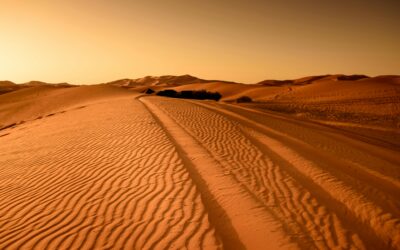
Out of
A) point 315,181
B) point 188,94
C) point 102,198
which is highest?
point 188,94

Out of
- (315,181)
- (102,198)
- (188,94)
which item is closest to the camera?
(102,198)

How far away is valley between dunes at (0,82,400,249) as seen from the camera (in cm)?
421

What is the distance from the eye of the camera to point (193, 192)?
5.51 m

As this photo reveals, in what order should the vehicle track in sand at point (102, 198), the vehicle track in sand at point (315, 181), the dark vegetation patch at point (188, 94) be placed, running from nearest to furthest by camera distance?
the vehicle track in sand at point (102, 198)
the vehicle track in sand at point (315, 181)
the dark vegetation patch at point (188, 94)

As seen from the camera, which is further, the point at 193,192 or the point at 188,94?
the point at 188,94

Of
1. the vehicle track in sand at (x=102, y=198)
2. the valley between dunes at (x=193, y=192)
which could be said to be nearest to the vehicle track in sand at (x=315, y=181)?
the valley between dunes at (x=193, y=192)

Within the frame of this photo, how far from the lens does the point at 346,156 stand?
9.14 m

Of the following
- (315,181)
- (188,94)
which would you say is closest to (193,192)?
(315,181)

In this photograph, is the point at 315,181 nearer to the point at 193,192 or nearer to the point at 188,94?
the point at 193,192

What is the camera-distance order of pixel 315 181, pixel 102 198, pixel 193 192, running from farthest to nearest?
pixel 315 181 < pixel 193 192 < pixel 102 198

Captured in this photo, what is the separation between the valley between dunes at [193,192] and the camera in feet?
13.8

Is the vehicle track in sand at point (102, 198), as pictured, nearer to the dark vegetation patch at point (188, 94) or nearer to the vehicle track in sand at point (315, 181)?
the vehicle track in sand at point (315, 181)

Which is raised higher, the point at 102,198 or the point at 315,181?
the point at 102,198

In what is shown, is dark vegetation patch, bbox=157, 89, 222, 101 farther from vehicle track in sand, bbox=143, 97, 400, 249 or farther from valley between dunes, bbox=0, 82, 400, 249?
valley between dunes, bbox=0, 82, 400, 249
